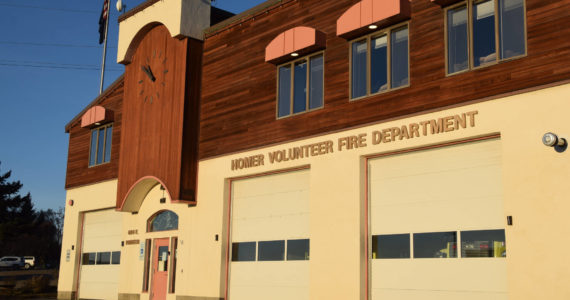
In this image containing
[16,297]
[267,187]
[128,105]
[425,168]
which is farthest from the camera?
[16,297]

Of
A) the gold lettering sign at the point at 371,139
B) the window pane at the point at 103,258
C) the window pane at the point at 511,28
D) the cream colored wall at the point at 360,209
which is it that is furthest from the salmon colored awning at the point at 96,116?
the window pane at the point at 511,28

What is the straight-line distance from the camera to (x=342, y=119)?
55.8 feet

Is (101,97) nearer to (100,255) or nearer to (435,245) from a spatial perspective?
(100,255)

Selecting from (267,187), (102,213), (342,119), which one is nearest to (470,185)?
(342,119)

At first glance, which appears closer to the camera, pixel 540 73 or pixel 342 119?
pixel 540 73

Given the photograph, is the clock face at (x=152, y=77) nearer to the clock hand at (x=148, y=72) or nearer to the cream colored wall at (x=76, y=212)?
the clock hand at (x=148, y=72)

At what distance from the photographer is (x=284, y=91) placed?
756 inches

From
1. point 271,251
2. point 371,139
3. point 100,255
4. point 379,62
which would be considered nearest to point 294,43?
point 379,62

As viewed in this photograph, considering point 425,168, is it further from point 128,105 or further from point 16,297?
point 16,297

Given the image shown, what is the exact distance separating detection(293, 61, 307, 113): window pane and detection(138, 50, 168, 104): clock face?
639 cm

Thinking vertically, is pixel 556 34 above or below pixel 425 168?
above

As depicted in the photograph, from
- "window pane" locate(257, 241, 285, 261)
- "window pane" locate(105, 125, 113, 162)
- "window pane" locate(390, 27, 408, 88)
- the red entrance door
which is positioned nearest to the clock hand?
"window pane" locate(105, 125, 113, 162)

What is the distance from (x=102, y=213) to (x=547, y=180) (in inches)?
797

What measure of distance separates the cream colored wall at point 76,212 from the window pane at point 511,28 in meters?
17.9
